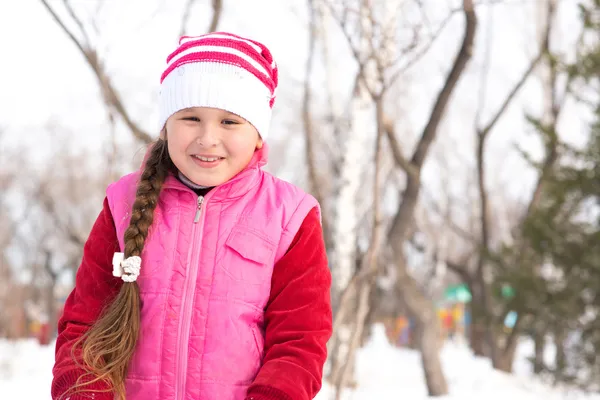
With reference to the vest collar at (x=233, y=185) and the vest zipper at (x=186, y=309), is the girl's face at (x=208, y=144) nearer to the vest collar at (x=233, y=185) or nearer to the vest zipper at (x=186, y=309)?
the vest collar at (x=233, y=185)

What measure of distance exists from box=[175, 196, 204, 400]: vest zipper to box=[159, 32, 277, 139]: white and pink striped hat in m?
0.30

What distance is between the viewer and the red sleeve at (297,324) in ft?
5.69

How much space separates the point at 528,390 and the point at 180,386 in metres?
8.22

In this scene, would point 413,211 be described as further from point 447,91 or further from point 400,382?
point 400,382

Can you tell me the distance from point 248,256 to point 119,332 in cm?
35

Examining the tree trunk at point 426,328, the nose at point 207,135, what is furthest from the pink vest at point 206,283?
the tree trunk at point 426,328

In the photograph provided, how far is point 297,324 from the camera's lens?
1.81 metres

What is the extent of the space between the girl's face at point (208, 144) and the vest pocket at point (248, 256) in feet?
0.51

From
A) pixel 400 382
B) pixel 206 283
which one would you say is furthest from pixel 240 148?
pixel 400 382

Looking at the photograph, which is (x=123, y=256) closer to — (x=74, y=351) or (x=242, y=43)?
(x=74, y=351)

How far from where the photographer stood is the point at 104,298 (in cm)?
191

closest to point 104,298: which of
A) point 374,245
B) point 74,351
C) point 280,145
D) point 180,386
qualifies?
point 74,351

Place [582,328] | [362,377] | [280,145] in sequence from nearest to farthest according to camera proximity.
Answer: [582,328]
[362,377]
[280,145]

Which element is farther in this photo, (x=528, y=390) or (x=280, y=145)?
(x=280, y=145)
